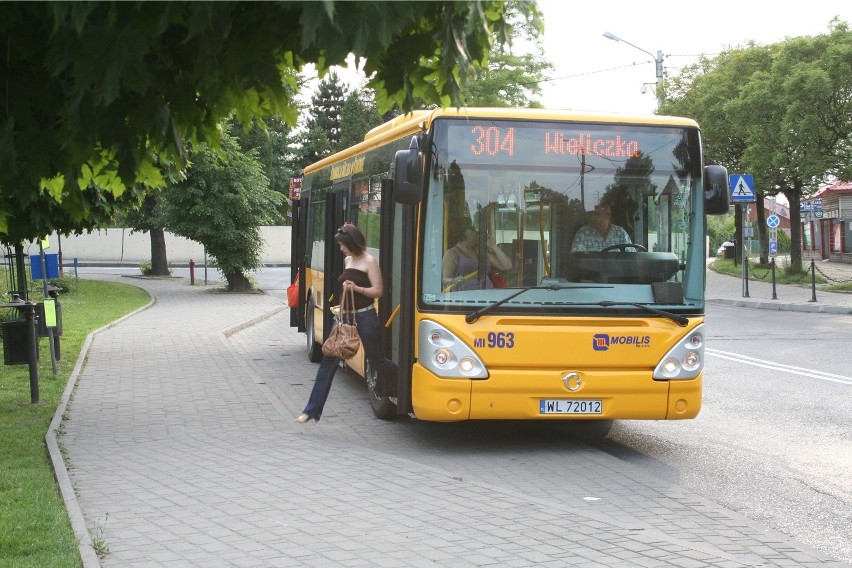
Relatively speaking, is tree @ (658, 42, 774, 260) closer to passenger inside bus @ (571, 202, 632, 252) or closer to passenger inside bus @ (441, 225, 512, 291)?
passenger inside bus @ (571, 202, 632, 252)

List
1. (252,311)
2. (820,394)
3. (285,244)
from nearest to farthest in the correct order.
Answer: (820,394)
(252,311)
(285,244)

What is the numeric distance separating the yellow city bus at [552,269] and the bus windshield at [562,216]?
0.04 feet

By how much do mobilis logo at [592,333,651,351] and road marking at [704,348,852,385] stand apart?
18.2 ft

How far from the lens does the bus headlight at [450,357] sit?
29.4ft

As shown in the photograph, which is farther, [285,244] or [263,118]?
[285,244]

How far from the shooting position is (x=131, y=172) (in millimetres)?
4215

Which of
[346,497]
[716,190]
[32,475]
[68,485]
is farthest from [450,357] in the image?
[32,475]

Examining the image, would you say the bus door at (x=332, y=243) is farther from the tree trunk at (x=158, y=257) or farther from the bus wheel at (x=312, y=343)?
the tree trunk at (x=158, y=257)

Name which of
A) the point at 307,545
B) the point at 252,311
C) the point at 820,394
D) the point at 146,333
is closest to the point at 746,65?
the point at 252,311

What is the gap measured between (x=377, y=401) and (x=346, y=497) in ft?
12.3

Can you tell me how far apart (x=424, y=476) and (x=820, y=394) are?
6.47 m

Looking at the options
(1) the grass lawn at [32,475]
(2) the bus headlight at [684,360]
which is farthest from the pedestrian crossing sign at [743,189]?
(2) the bus headlight at [684,360]

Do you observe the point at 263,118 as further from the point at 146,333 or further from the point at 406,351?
the point at 146,333

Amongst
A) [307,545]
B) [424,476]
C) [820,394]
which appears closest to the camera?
[307,545]
